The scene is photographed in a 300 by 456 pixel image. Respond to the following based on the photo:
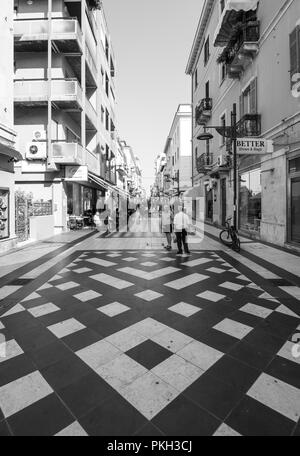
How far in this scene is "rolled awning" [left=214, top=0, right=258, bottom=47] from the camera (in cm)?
1064

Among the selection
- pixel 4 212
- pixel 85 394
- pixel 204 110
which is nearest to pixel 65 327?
pixel 85 394

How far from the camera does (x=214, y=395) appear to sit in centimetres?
228

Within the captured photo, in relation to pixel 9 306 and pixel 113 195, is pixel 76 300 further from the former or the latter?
pixel 113 195

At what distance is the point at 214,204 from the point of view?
61.5ft

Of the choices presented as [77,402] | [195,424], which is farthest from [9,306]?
[195,424]

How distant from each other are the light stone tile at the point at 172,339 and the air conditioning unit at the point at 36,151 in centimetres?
1363

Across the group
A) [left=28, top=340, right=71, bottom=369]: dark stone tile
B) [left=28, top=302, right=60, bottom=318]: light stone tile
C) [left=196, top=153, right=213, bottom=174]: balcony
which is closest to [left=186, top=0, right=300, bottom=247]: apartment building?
[left=196, top=153, right=213, bottom=174]: balcony

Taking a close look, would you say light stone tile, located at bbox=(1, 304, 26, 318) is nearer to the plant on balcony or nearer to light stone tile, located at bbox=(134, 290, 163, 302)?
light stone tile, located at bbox=(134, 290, 163, 302)

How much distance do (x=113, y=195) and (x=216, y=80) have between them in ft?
48.0

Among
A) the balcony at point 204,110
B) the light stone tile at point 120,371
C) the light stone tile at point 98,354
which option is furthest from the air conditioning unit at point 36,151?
the light stone tile at point 120,371

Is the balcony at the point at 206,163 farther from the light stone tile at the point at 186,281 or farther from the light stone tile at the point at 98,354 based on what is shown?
the light stone tile at the point at 98,354

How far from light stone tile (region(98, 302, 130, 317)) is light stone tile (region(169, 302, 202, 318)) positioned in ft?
2.73

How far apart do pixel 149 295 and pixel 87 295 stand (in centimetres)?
125

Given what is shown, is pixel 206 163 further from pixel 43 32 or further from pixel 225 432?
pixel 225 432
